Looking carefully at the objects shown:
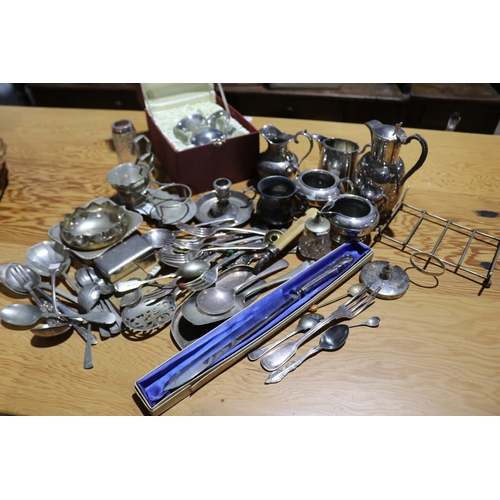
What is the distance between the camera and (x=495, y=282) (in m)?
0.85

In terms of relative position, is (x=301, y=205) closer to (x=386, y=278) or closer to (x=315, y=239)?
(x=315, y=239)

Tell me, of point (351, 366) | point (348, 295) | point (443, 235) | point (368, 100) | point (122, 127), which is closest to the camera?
point (351, 366)

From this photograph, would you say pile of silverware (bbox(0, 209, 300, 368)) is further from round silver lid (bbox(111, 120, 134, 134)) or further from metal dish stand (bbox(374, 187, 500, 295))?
round silver lid (bbox(111, 120, 134, 134))

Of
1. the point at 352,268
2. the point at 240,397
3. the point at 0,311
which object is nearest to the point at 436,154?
the point at 352,268

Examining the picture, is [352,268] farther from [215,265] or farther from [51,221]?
[51,221]

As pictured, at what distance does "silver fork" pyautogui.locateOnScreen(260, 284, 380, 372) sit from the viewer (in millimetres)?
712

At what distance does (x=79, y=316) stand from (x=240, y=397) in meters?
0.34

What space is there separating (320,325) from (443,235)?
1.36 ft

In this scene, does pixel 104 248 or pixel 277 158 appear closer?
pixel 104 248

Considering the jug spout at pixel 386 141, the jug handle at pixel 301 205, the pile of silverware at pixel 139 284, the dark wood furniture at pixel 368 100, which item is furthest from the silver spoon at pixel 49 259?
the dark wood furniture at pixel 368 100

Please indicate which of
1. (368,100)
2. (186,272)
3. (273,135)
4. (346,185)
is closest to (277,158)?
(273,135)

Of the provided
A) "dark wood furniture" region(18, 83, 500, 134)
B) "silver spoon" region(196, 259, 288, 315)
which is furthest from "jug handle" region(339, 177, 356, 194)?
"dark wood furniture" region(18, 83, 500, 134)

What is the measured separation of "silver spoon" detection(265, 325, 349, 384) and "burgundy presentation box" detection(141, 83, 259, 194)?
0.56 metres

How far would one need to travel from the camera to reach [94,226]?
0.96 meters
